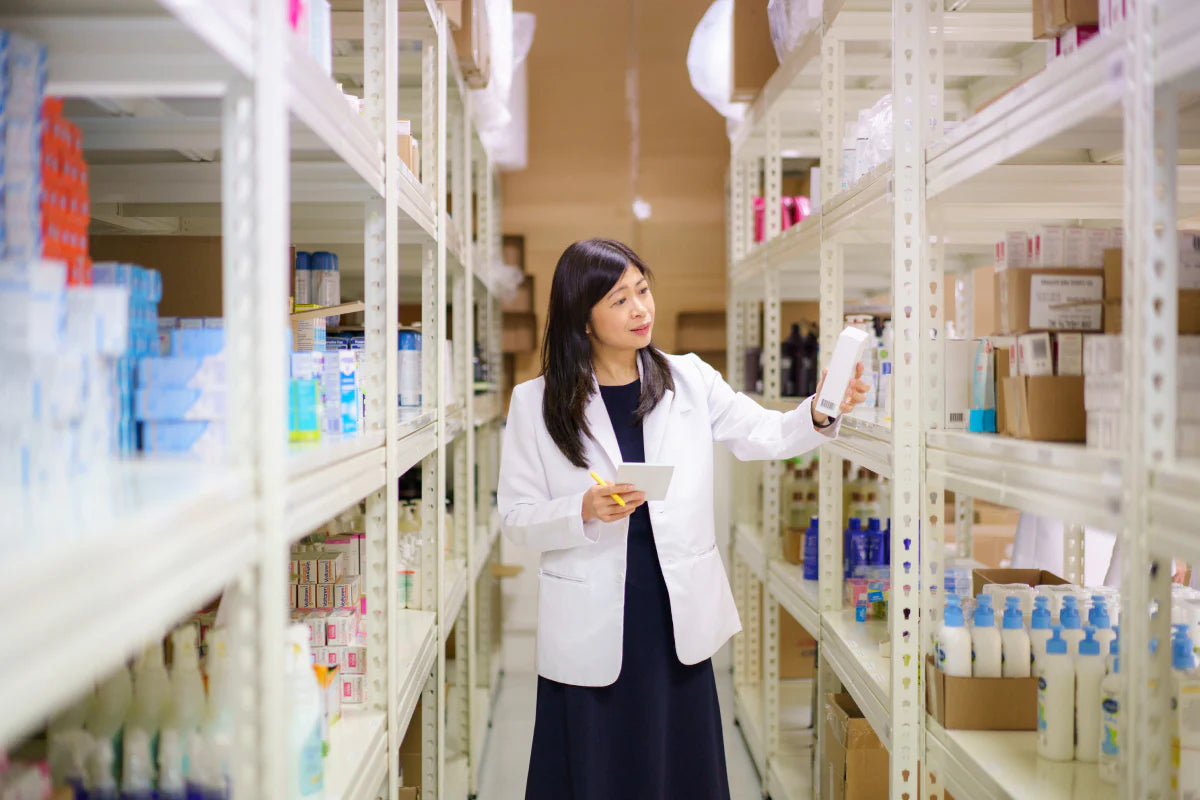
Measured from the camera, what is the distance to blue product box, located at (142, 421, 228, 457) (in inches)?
50.6

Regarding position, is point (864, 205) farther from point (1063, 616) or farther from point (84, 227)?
point (84, 227)

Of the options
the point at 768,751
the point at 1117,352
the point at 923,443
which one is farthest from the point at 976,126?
the point at 768,751

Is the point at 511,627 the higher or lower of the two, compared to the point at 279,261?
lower

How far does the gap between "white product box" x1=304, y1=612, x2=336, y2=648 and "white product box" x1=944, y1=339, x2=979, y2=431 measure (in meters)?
1.53

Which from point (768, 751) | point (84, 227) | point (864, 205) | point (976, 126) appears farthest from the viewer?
point (768, 751)

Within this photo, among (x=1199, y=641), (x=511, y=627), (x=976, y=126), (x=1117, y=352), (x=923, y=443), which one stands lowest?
(x=511, y=627)

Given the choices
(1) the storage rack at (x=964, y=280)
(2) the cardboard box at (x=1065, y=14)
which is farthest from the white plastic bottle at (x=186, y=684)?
(2) the cardboard box at (x=1065, y=14)

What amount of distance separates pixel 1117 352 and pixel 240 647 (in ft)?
4.57

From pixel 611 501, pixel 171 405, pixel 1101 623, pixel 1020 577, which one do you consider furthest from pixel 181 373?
pixel 1020 577

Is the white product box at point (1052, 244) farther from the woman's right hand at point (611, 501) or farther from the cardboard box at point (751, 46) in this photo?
the cardboard box at point (751, 46)

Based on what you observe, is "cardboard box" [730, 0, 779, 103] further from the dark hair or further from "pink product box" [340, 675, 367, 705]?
"pink product box" [340, 675, 367, 705]

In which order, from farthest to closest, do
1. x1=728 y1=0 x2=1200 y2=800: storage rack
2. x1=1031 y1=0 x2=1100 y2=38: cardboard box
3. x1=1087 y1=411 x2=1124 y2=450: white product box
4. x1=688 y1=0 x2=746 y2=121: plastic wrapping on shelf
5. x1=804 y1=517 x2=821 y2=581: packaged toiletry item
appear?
x1=688 y1=0 x2=746 y2=121: plastic wrapping on shelf, x1=804 y1=517 x2=821 y2=581: packaged toiletry item, x1=1031 y1=0 x2=1100 y2=38: cardboard box, x1=1087 y1=411 x2=1124 y2=450: white product box, x1=728 y1=0 x2=1200 y2=800: storage rack

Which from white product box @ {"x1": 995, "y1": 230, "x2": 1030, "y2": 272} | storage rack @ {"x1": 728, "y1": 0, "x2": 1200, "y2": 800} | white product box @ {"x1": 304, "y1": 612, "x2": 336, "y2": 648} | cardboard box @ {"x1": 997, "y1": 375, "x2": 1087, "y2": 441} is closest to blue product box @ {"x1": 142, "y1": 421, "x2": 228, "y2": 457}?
white product box @ {"x1": 304, "y1": 612, "x2": 336, "y2": 648}

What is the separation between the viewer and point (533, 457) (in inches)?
103
